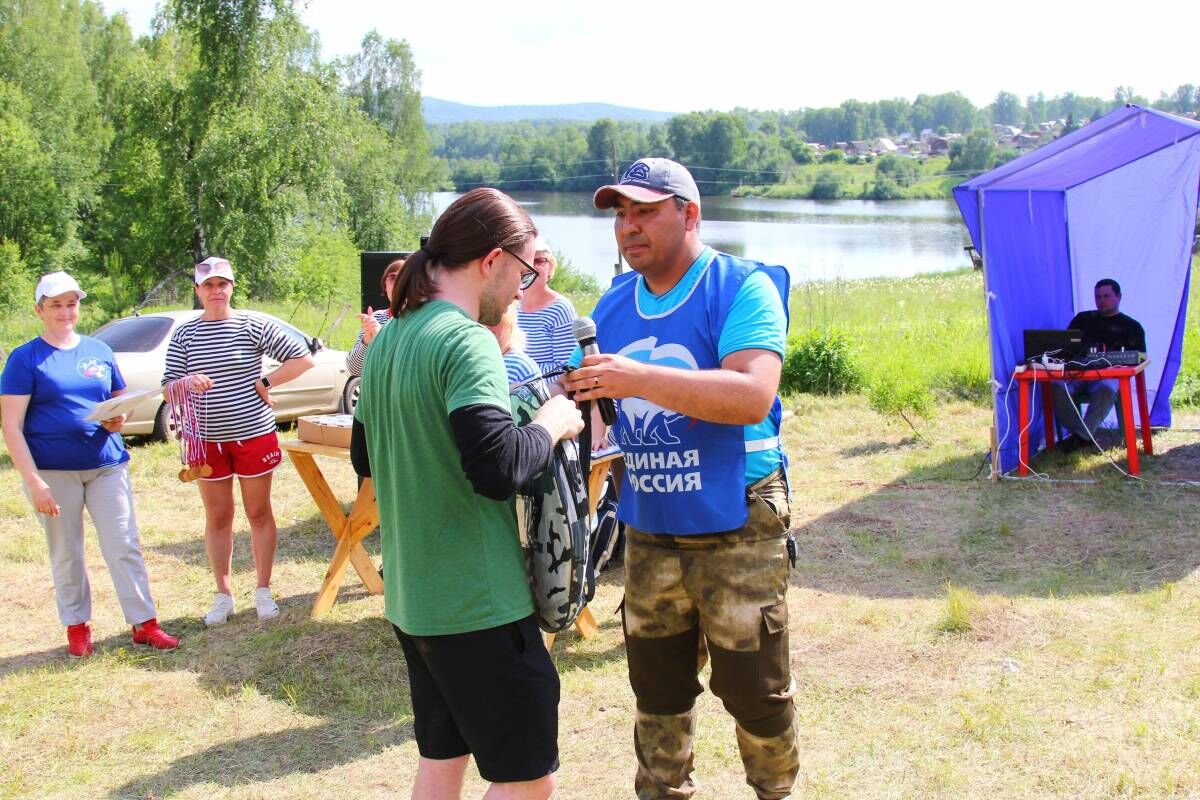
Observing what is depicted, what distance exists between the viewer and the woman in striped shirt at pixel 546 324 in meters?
4.83

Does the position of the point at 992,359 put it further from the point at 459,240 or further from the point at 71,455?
the point at 459,240

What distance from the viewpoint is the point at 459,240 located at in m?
2.07

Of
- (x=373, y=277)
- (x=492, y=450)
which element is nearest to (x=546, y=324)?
(x=492, y=450)

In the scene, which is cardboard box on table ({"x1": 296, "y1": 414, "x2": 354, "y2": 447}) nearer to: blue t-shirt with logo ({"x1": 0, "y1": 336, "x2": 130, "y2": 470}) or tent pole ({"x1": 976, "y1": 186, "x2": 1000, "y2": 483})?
blue t-shirt with logo ({"x1": 0, "y1": 336, "x2": 130, "y2": 470})

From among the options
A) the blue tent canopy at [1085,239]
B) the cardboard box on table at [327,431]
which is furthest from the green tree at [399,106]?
the cardboard box on table at [327,431]

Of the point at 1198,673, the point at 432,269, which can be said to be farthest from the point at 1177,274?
the point at 432,269

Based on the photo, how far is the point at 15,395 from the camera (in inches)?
176

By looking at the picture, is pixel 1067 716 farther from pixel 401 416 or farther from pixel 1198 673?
pixel 401 416

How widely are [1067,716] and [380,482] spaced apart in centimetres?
274

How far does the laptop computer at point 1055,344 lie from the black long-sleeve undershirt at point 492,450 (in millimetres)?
6755

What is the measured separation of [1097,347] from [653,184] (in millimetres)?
6517

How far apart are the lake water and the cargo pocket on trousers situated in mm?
25812

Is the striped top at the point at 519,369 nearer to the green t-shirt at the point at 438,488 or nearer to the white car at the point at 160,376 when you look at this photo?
the green t-shirt at the point at 438,488

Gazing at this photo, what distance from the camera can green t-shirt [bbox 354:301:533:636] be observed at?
1.96 meters
